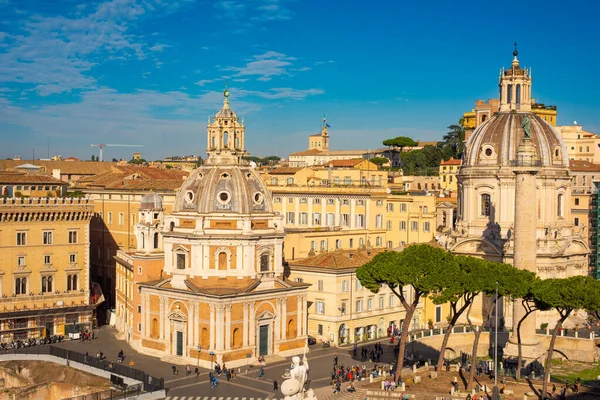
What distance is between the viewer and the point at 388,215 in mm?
81562

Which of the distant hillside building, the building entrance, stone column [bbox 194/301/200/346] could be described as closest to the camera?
stone column [bbox 194/301/200/346]

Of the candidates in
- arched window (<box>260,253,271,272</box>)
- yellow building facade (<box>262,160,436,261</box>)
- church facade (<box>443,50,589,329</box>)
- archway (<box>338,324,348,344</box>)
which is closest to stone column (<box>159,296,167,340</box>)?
arched window (<box>260,253,271,272</box>)

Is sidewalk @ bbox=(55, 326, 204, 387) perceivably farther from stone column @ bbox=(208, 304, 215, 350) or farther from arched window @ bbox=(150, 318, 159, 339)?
stone column @ bbox=(208, 304, 215, 350)

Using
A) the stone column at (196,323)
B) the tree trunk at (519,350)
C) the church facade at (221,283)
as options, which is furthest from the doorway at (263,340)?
the tree trunk at (519,350)

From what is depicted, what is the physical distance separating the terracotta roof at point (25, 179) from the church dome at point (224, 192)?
23.5 m

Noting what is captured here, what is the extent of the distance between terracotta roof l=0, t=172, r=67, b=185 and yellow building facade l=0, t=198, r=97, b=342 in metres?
10.8

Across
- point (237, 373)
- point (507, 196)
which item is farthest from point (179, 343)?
point (507, 196)

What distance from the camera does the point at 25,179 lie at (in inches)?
3194

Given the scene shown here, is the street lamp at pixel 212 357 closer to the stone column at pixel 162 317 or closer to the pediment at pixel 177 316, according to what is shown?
the pediment at pixel 177 316

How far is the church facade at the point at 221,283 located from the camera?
2296 inches

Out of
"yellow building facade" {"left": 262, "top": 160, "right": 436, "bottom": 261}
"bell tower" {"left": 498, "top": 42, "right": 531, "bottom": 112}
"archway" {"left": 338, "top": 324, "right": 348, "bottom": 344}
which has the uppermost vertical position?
"bell tower" {"left": 498, "top": 42, "right": 531, "bottom": 112}

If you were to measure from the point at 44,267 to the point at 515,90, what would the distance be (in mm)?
40363

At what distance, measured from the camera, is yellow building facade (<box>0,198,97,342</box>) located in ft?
220

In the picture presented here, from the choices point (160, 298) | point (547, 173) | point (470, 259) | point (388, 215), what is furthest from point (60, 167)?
point (470, 259)
